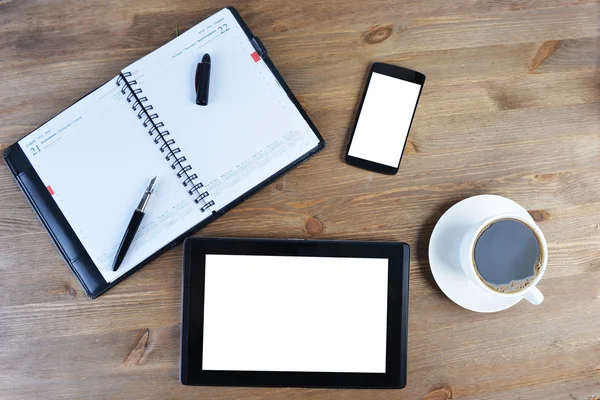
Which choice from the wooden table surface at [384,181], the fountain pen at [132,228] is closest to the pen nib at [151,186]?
the fountain pen at [132,228]

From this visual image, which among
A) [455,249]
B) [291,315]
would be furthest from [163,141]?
[455,249]

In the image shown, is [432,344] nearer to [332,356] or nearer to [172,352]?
[332,356]

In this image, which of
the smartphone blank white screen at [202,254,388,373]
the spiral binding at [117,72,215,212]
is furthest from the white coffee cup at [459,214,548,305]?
the spiral binding at [117,72,215,212]

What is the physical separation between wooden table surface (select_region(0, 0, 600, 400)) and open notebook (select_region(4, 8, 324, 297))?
1.4 inches

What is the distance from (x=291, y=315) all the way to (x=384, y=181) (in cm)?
25

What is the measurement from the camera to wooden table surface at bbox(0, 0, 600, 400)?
0.74 metres

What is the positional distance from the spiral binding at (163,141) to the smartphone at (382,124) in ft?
0.77

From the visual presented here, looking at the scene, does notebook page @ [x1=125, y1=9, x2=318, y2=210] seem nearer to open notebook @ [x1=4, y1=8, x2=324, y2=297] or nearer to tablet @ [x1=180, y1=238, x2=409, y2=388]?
open notebook @ [x1=4, y1=8, x2=324, y2=297]

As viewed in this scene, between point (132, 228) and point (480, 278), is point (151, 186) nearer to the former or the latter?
point (132, 228)

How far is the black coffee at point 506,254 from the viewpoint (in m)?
0.66

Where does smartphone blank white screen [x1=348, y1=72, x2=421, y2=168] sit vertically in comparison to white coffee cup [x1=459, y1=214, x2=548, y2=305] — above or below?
above

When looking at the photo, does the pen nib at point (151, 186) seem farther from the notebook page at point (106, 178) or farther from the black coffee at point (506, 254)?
the black coffee at point (506, 254)

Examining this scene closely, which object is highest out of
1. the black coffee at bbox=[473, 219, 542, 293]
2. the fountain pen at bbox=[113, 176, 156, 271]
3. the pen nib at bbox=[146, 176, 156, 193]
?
the pen nib at bbox=[146, 176, 156, 193]

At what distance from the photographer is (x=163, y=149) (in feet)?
2.38
